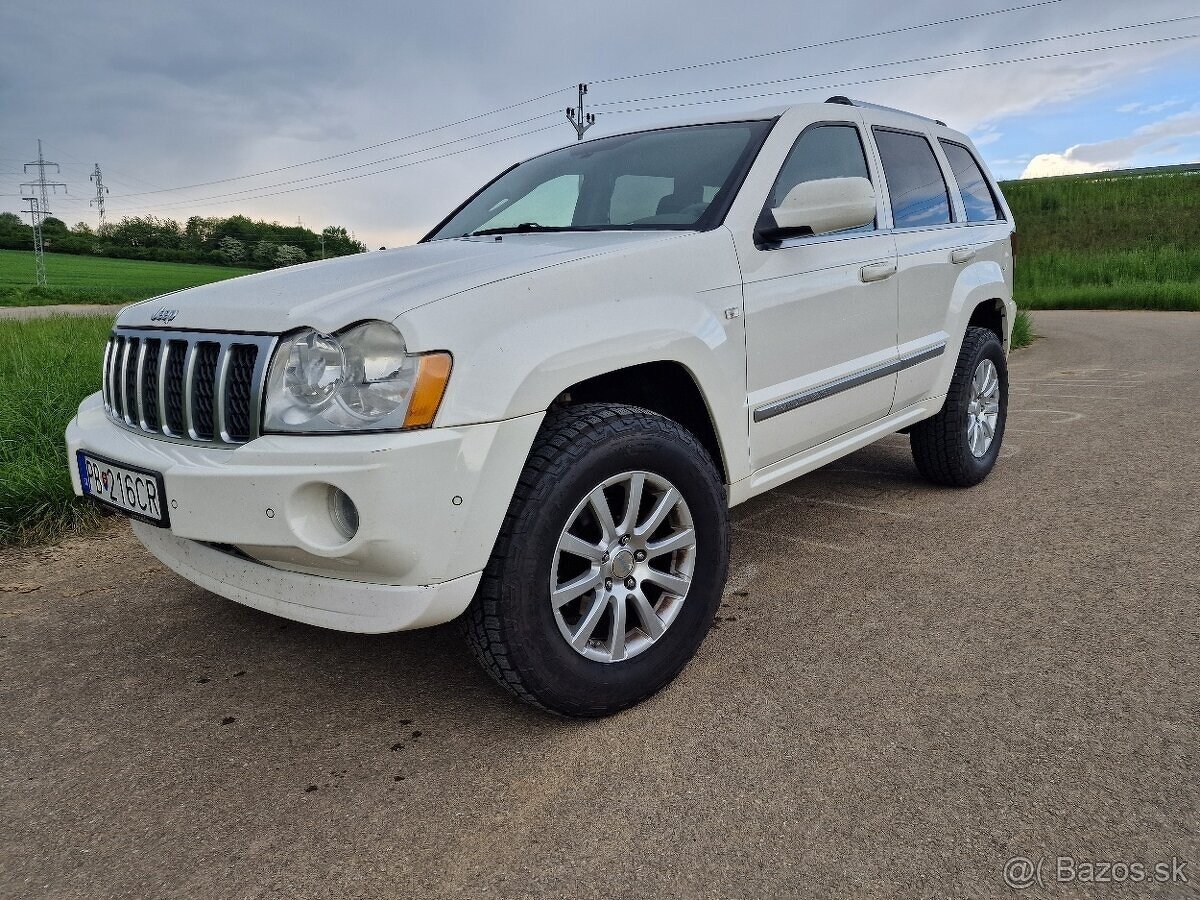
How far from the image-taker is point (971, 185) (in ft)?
14.4

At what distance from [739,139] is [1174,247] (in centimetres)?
2707

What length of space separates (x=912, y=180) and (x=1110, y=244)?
29.0 metres

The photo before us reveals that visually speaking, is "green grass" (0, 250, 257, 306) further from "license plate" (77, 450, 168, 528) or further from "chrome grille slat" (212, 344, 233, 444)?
"chrome grille slat" (212, 344, 233, 444)

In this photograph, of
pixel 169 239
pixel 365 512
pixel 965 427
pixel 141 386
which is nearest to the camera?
pixel 365 512

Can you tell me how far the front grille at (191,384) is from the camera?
6.84ft

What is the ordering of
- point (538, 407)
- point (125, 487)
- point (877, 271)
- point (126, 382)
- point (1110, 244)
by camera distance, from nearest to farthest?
point (538, 407) < point (125, 487) < point (126, 382) < point (877, 271) < point (1110, 244)

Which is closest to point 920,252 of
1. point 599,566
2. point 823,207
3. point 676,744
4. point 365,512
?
point 823,207

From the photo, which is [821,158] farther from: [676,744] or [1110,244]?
[1110,244]

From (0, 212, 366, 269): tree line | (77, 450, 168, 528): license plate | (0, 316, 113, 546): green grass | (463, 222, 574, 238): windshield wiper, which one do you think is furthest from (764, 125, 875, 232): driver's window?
(0, 212, 366, 269): tree line

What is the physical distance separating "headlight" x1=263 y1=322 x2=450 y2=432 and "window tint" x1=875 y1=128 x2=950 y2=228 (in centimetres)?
243

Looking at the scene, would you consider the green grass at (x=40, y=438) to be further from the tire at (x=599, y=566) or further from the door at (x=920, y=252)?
the door at (x=920, y=252)

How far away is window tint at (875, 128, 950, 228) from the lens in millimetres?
3648

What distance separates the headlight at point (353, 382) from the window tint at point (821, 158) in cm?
151

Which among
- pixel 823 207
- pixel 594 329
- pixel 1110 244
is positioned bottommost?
pixel 594 329
